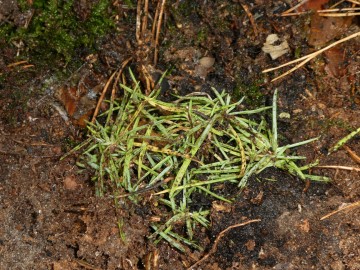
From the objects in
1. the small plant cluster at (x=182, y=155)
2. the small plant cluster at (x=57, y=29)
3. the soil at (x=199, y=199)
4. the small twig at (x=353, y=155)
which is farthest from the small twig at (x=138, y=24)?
the small twig at (x=353, y=155)

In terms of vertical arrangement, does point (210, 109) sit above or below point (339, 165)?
above

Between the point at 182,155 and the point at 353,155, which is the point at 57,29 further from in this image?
the point at 353,155

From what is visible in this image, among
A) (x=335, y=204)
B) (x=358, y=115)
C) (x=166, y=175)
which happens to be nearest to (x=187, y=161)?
(x=166, y=175)

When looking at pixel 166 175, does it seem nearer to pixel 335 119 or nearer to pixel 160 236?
pixel 160 236

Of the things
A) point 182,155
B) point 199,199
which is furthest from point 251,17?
point 199,199

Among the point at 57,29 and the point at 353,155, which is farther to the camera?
the point at 57,29

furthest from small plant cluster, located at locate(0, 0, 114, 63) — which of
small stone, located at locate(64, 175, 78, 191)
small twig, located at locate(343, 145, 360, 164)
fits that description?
small twig, located at locate(343, 145, 360, 164)
